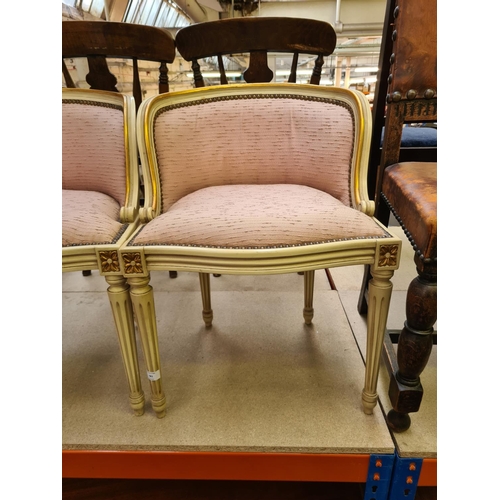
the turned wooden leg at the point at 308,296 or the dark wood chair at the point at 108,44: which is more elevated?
the dark wood chair at the point at 108,44

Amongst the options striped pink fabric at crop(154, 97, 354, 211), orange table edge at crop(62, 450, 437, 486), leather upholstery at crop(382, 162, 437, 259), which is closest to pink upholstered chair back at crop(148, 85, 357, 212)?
striped pink fabric at crop(154, 97, 354, 211)

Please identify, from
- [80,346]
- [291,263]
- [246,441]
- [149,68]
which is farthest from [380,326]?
[149,68]

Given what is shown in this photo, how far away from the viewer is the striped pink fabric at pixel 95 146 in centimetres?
79

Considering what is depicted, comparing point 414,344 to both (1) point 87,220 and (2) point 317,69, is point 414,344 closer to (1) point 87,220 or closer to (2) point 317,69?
(1) point 87,220

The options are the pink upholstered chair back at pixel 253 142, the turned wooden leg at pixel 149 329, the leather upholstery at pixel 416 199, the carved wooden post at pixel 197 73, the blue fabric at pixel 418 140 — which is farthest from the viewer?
the blue fabric at pixel 418 140

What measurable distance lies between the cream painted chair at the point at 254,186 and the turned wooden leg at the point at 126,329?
0.03m

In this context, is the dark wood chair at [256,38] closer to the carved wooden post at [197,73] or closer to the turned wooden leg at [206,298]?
the carved wooden post at [197,73]

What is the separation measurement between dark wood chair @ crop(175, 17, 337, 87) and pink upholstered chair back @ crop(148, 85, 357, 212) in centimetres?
18

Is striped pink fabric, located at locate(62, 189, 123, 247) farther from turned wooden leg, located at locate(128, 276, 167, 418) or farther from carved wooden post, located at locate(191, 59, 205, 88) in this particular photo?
carved wooden post, located at locate(191, 59, 205, 88)

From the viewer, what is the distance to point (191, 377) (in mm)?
817

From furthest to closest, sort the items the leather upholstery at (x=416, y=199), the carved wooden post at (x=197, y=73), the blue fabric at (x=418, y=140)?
the blue fabric at (x=418, y=140) → the carved wooden post at (x=197, y=73) → the leather upholstery at (x=416, y=199)

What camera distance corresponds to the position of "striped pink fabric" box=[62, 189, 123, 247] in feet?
1.93

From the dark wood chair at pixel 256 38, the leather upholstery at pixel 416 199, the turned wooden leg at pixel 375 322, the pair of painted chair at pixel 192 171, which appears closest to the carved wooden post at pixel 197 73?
the dark wood chair at pixel 256 38

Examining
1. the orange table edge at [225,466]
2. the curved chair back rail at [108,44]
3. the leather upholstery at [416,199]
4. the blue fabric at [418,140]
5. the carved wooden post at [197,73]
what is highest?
the curved chair back rail at [108,44]
